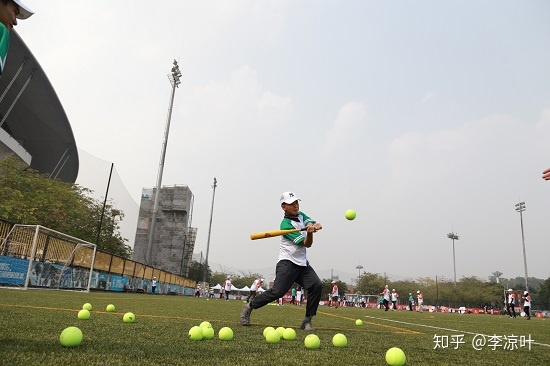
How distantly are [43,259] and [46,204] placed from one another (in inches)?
544

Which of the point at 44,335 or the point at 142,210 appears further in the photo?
the point at 142,210

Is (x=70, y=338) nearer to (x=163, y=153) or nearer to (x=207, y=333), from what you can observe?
(x=207, y=333)

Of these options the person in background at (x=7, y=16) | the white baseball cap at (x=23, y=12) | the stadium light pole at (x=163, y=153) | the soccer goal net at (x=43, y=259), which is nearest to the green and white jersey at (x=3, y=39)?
the person in background at (x=7, y=16)

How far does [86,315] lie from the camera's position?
5.36 m

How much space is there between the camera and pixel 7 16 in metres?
2.68

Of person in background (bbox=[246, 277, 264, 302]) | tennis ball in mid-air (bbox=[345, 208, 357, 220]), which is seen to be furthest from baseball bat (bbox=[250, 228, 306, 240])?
person in background (bbox=[246, 277, 264, 302])

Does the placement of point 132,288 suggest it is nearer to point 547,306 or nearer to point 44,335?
point 44,335

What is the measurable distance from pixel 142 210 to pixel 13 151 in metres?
38.4

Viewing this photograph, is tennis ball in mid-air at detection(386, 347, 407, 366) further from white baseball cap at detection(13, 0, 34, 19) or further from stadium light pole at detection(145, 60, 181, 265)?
stadium light pole at detection(145, 60, 181, 265)

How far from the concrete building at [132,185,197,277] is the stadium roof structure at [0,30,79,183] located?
58.8 feet

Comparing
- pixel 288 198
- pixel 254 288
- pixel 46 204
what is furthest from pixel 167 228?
pixel 288 198

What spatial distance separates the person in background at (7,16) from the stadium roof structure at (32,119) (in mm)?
37839

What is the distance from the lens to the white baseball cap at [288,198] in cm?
613

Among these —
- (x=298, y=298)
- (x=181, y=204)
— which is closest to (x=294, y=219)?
(x=298, y=298)
